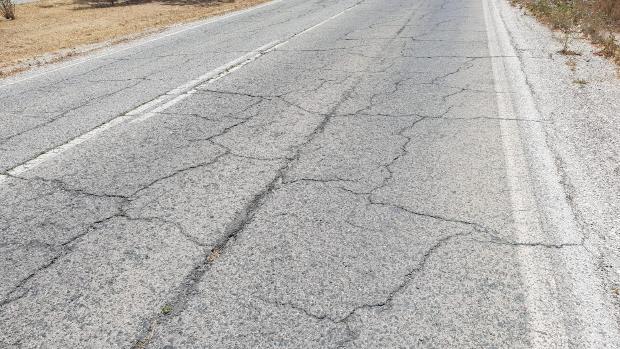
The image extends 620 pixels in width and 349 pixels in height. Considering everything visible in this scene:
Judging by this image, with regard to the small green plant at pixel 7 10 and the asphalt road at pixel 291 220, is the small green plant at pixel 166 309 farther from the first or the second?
the small green plant at pixel 7 10

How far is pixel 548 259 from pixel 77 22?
53.3ft

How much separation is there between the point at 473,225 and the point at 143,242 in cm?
230

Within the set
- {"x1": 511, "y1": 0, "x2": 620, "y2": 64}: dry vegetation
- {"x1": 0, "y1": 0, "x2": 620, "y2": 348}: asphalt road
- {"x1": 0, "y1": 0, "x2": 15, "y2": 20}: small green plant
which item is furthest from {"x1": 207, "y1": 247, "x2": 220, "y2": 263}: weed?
{"x1": 0, "y1": 0, "x2": 15, "y2": 20}: small green plant

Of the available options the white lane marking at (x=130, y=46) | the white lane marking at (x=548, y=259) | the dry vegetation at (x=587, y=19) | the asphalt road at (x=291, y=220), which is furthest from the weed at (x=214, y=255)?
the dry vegetation at (x=587, y=19)

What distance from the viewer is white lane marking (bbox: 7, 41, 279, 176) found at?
4.45 metres

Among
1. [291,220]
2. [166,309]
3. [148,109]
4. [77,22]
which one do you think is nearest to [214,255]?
[166,309]

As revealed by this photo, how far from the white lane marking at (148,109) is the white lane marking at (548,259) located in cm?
412

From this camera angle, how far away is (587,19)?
36.8 ft

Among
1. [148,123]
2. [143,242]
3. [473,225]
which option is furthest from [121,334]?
[148,123]

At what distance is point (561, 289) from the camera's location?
2688 millimetres

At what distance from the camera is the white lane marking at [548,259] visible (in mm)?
2410

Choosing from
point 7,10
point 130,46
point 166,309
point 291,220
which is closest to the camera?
point 166,309

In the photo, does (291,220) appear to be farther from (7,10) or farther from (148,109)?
(7,10)

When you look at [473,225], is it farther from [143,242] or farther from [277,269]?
[143,242]
